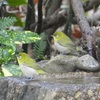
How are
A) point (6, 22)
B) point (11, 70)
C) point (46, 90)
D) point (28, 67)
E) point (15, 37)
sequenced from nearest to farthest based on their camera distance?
point (46, 90) → point (28, 67) → point (11, 70) → point (15, 37) → point (6, 22)

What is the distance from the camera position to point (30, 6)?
315 inches

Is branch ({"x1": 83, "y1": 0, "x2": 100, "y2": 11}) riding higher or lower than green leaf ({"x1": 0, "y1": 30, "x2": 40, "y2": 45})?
lower

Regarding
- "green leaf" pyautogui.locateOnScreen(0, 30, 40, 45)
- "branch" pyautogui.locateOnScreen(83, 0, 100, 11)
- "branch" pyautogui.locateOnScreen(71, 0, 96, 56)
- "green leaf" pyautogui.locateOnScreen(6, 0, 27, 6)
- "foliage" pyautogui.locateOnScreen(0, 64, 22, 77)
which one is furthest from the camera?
"branch" pyautogui.locateOnScreen(83, 0, 100, 11)

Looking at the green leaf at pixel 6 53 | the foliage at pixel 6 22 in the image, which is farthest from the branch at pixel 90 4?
the green leaf at pixel 6 53

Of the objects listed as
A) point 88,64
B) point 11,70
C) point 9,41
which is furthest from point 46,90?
point 9,41

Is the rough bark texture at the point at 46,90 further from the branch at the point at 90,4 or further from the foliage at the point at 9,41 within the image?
the branch at the point at 90,4

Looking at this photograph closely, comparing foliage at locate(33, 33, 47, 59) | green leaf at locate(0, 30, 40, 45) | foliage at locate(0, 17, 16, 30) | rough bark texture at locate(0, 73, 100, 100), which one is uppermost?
rough bark texture at locate(0, 73, 100, 100)

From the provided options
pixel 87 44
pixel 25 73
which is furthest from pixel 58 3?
pixel 25 73

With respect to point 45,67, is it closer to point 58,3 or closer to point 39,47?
point 39,47

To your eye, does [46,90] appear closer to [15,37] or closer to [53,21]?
[15,37]

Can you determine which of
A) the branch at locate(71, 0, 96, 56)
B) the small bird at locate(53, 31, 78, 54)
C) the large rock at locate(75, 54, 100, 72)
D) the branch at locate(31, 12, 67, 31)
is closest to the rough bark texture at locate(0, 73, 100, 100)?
the large rock at locate(75, 54, 100, 72)

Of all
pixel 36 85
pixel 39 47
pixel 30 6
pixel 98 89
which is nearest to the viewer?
pixel 98 89

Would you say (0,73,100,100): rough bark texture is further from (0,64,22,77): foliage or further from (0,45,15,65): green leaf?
(0,45,15,65): green leaf

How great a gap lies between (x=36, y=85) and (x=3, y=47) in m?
2.28
